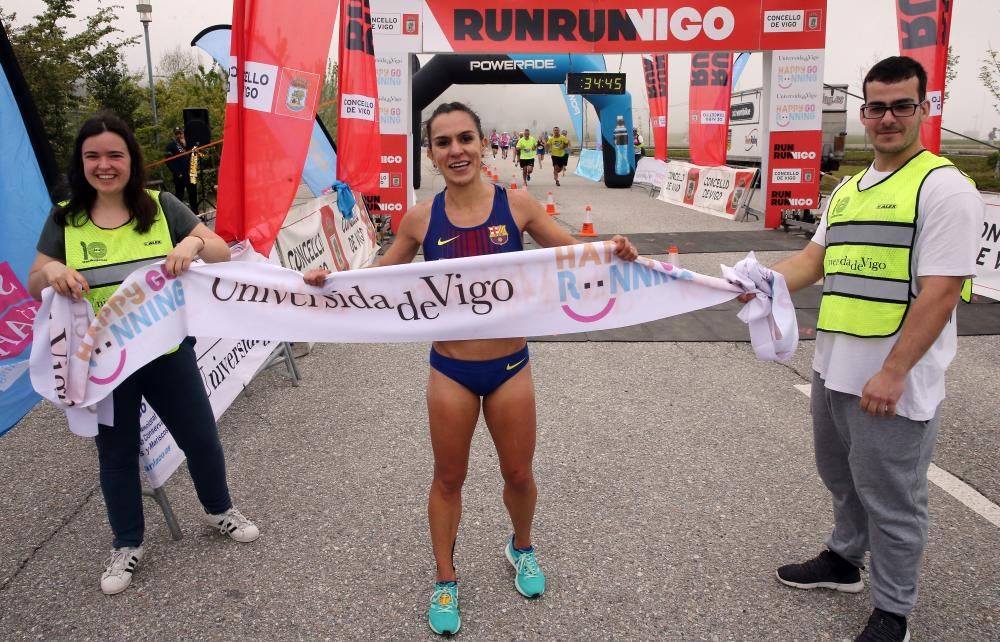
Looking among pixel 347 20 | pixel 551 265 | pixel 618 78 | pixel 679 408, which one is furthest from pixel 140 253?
pixel 618 78

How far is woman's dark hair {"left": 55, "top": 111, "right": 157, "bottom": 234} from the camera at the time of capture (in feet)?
9.11

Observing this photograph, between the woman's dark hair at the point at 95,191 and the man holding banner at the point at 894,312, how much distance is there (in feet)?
9.27

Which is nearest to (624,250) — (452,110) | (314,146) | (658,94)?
(452,110)

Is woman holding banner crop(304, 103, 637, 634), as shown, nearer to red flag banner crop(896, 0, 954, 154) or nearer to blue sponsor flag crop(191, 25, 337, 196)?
blue sponsor flag crop(191, 25, 337, 196)

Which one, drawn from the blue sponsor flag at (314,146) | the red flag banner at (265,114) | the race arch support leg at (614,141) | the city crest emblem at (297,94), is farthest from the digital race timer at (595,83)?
the city crest emblem at (297,94)

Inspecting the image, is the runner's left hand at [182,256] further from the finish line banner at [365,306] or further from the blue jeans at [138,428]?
the blue jeans at [138,428]

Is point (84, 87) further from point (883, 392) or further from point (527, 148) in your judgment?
point (883, 392)

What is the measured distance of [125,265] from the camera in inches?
112

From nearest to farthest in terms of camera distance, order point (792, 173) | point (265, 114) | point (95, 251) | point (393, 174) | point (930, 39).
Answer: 1. point (95, 251)
2. point (265, 114)
3. point (930, 39)
4. point (393, 174)
5. point (792, 173)

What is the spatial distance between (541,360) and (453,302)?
11.8 feet

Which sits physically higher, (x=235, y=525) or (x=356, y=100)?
(x=356, y=100)

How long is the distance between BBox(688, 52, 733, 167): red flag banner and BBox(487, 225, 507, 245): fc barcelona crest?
16286 millimetres

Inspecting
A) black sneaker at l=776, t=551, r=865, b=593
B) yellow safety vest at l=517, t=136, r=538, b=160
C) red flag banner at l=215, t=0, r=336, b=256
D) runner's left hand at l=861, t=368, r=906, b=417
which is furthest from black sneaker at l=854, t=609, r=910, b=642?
yellow safety vest at l=517, t=136, r=538, b=160

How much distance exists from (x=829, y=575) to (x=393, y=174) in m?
12.0
